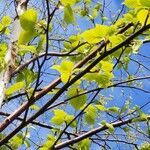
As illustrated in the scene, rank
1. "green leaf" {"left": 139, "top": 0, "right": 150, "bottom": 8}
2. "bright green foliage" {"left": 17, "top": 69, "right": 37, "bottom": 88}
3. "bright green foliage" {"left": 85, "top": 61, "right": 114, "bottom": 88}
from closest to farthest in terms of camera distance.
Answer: "green leaf" {"left": 139, "top": 0, "right": 150, "bottom": 8}, "bright green foliage" {"left": 85, "top": 61, "right": 114, "bottom": 88}, "bright green foliage" {"left": 17, "top": 69, "right": 37, "bottom": 88}

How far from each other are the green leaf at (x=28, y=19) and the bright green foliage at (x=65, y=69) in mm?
217

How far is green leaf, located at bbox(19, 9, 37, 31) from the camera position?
1.57 m

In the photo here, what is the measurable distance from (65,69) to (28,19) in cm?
28

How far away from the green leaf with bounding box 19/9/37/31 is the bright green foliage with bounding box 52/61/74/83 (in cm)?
22

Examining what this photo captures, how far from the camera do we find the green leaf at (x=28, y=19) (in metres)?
1.57

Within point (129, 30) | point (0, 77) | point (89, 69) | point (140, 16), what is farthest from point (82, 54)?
point (140, 16)

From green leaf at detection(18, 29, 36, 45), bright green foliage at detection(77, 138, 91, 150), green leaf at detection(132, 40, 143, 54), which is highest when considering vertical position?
green leaf at detection(18, 29, 36, 45)

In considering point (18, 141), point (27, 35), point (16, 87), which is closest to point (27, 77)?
point (16, 87)

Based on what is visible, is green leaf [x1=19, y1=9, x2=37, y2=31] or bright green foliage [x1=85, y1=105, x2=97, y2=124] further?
bright green foliage [x1=85, y1=105, x2=97, y2=124]

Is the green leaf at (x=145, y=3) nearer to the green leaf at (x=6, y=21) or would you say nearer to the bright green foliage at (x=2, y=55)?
the bright green foliage at (x=2, y=55)

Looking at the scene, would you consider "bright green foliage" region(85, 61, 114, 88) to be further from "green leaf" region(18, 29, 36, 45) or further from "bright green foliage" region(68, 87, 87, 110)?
"green leaf" region(18, 29, 36, 45)

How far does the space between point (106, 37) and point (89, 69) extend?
0.17m

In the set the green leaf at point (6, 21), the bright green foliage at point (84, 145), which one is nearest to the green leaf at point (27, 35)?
the green leaf at point (6, 21)

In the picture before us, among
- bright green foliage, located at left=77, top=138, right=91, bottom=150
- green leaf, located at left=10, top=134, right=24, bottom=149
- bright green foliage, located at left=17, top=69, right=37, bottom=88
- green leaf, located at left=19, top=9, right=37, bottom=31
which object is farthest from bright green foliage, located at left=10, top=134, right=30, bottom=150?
green leaf, located at left=19, top=9, right=37, bottom=31
